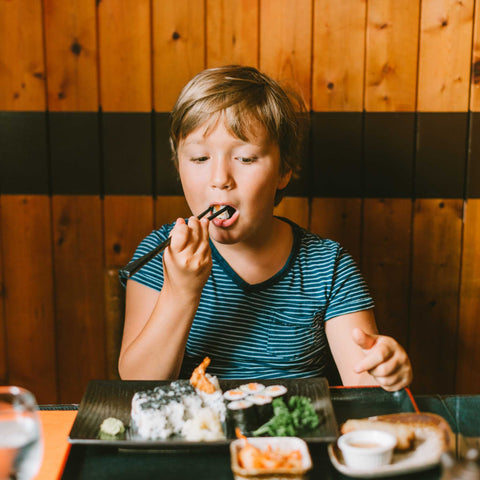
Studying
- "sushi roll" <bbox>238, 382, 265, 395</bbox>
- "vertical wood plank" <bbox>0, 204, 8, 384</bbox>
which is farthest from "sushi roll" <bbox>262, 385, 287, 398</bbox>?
"vertical wood plank" <bbox>0, 204, 8, 384</bbox>

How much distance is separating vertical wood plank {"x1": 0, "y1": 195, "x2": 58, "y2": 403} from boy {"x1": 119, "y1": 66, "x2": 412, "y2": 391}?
0.74 m

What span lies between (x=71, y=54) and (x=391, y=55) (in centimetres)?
110

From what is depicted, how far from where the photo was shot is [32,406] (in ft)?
2.33

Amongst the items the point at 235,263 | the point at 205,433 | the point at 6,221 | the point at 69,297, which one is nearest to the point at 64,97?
the point at 6,221

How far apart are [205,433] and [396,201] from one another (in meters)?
1.39

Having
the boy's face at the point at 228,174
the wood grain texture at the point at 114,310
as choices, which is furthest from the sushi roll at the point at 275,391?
the wood grain texture at the point at 114,310

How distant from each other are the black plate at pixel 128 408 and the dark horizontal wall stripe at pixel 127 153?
1057 millimetres

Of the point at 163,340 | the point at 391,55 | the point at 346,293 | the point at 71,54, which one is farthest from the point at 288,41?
the point at 163,340

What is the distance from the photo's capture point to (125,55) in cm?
201

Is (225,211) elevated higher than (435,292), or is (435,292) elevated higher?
(225,211)

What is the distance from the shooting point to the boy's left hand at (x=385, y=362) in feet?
3.52

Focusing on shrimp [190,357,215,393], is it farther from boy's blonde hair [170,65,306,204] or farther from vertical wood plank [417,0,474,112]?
vertical wood plank [417,0,474,112]

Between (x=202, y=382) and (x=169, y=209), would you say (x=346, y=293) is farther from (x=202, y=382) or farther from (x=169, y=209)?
(x=169, y=209)

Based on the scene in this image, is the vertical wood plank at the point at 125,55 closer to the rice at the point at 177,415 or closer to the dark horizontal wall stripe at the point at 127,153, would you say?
the dark horizontal wall stripe at the point at 127,153
